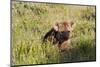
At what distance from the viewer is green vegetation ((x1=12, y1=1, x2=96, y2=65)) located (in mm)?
2588

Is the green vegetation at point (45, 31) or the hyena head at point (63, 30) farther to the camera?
the hyena head at point (63, 30)

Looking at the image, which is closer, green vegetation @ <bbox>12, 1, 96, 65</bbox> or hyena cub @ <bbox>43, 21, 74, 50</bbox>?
green vegetation @ <bbox>12, 1, 96, 65</bbox>

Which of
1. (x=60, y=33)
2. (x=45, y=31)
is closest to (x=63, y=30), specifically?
(x=60, y=33)

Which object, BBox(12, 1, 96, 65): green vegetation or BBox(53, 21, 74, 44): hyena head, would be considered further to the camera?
BBox(53, 21, 74, 44): hyena head

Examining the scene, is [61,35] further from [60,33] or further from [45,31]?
[45,31]

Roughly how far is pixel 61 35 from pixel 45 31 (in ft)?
0.76

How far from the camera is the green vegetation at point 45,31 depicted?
102 inches

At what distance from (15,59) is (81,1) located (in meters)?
1.17

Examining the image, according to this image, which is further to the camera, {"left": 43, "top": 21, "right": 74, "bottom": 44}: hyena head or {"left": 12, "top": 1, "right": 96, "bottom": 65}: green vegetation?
{"left": 43, "top": 21, "right": 74, "bottom": 44}: hyena head

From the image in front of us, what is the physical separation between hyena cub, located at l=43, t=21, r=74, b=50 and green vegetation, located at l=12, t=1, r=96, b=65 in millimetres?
53

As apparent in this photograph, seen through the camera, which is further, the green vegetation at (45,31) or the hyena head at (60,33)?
the hyena head at (60,33)

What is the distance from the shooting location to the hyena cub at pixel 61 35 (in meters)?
2.75

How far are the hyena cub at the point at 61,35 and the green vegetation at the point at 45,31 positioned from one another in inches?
2.1

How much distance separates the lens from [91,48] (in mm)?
3002
